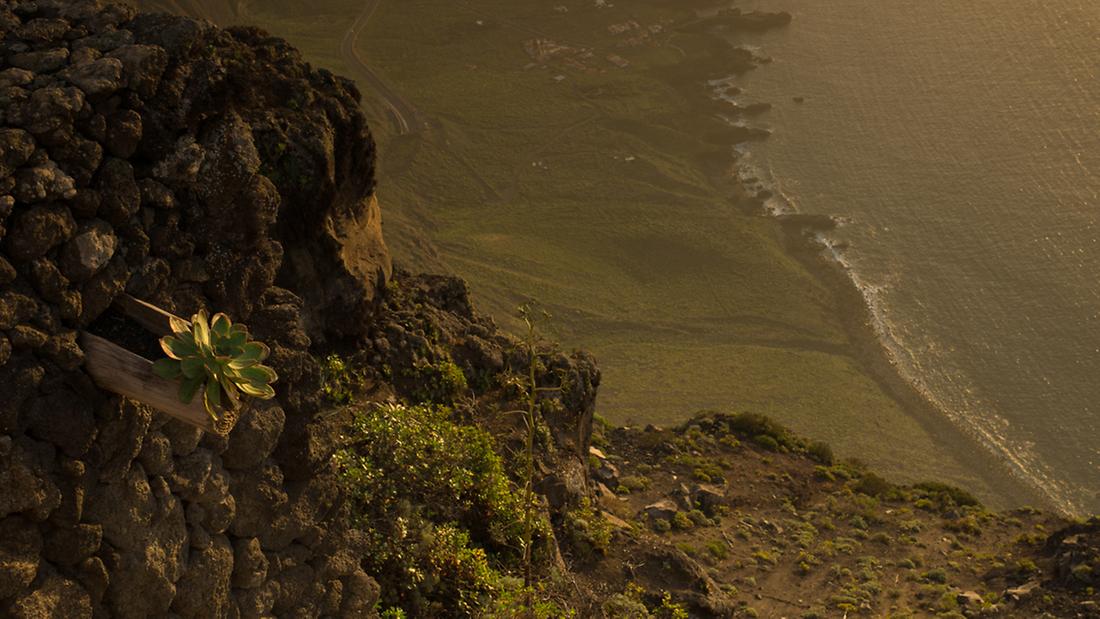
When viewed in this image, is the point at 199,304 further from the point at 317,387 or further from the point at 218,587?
the point at 218,587

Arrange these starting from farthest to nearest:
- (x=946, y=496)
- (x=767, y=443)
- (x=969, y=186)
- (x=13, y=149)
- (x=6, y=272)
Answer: (x=969, y=186) < (x=767, y=443) < (x=946, y=496) < (x=13, y=149) < (x=6, y=272)

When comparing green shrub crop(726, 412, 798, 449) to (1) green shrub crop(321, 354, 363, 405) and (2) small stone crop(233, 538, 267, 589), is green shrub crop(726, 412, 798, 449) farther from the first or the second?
(2) small stone crop(233, 538, 267, 589)

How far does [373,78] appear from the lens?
2741 inches

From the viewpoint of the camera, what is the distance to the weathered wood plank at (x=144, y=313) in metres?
8.73

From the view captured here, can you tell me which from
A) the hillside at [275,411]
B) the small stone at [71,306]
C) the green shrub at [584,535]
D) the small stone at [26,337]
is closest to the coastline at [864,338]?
the hillside at [275,411]

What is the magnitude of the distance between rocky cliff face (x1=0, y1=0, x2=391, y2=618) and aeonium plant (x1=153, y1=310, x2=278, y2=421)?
0.73 meters

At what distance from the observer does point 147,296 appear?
357 inches

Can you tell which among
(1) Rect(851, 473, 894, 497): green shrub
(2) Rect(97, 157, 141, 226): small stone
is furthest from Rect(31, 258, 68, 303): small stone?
(1) Rect(851, 473, 894, 497): green shrub

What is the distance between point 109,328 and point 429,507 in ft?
23.3

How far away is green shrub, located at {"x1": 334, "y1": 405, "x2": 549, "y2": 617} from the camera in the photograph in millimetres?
13266

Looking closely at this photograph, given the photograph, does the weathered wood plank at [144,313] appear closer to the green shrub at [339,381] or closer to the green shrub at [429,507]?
the green shrub at [429,507]

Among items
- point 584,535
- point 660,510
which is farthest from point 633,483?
point 584,535

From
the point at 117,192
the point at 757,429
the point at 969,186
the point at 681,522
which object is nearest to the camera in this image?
the point at 117,192

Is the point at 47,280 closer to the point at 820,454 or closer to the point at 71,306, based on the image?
the point at 71,306
